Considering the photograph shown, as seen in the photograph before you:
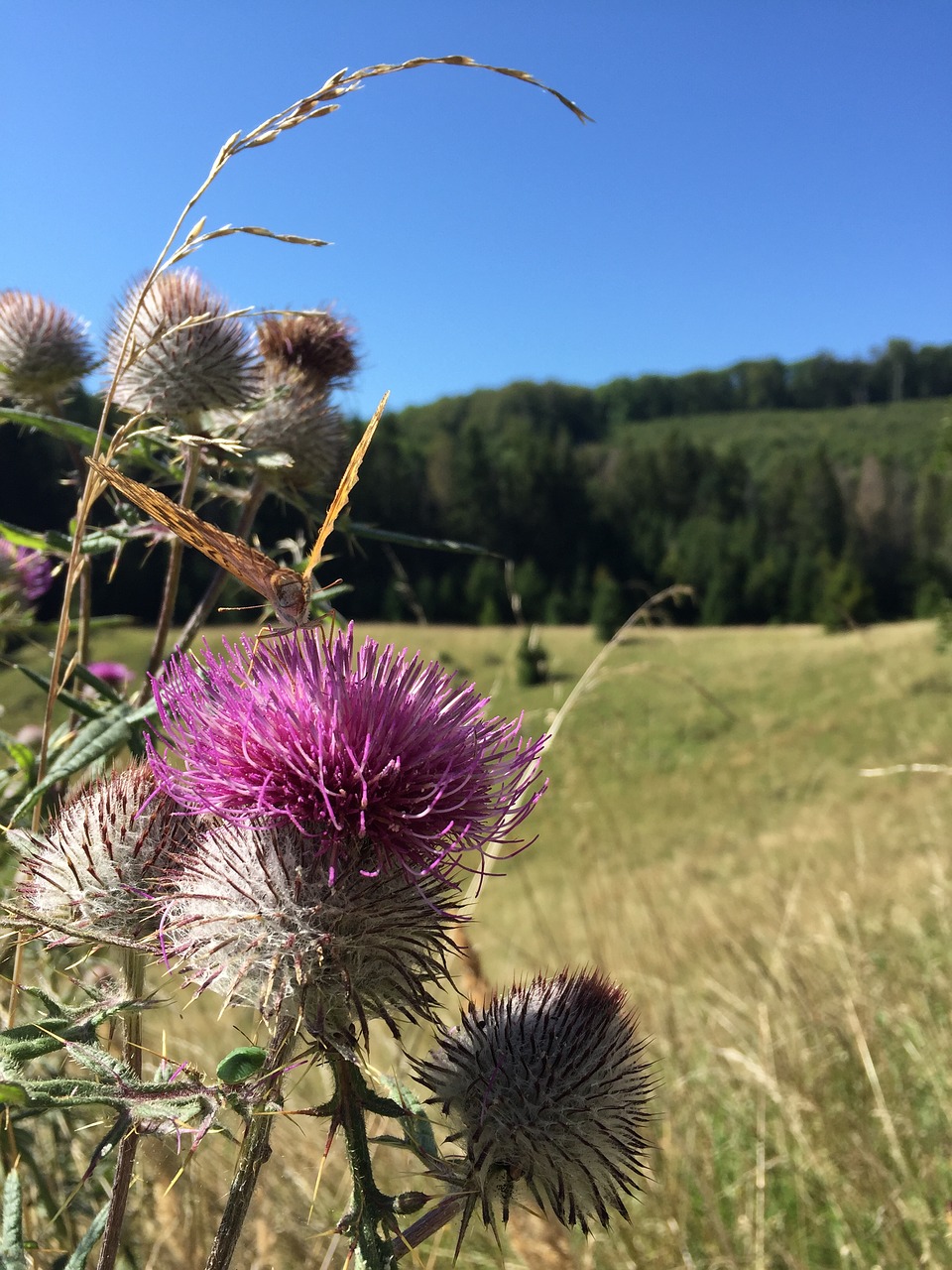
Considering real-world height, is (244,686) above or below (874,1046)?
above

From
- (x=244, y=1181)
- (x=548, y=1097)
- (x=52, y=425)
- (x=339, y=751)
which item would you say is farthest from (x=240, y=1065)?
(x=52, y=425)

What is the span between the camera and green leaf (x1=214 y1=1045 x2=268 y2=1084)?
126 centimetres

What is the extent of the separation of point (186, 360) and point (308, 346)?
2.33 feet

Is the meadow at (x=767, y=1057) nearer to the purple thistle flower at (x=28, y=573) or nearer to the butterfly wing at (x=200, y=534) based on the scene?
the butterfly wing at (x=200, y=534)

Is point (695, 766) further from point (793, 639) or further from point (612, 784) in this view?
point (793, 639)

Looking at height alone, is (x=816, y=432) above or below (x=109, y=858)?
above

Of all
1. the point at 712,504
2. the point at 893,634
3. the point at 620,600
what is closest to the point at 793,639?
the point at 893,634

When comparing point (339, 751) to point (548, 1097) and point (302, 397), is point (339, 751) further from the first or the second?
point (302, 397)

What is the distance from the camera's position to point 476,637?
2643 inches

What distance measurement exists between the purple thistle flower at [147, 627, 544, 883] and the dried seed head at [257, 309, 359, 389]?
1976 millimetres

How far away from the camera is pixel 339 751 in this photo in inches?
59.8

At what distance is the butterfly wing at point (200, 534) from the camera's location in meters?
1.26

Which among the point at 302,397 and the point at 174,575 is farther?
the point at 302,397

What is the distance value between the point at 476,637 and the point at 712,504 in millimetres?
64983
